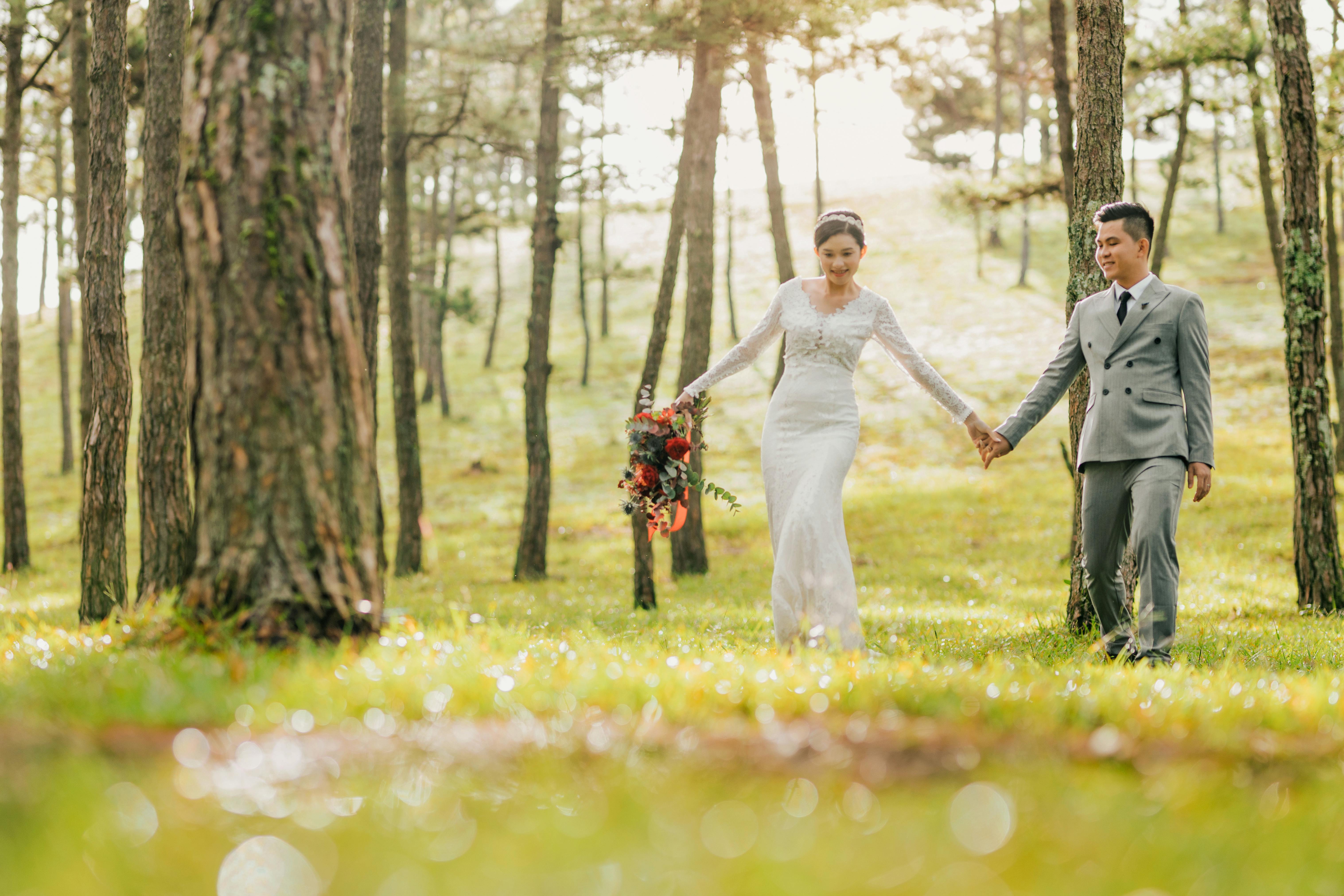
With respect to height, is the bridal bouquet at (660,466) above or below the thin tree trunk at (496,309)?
below

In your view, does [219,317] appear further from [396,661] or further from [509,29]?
[509,29]

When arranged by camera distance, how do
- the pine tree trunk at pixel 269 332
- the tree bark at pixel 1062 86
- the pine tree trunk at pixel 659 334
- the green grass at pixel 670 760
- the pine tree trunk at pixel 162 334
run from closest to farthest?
the green grass at pixel 670 760 → the pine tree trunk at pixel 269 332 → the pine tree trunk at pixel 162 334 → the pine tree trunk at pixel 659 334 → the tree bark at pixel 1062 86

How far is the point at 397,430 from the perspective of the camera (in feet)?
58.6

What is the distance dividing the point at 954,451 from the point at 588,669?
27382 millimetres

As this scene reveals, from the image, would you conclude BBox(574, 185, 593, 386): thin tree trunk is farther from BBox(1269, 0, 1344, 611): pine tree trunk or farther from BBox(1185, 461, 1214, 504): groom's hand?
BBox(1185, 461, 1214, 504): groom's hand

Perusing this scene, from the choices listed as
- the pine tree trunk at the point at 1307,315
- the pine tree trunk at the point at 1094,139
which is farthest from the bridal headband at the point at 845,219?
the pine tree trunk at the point at 1307,315

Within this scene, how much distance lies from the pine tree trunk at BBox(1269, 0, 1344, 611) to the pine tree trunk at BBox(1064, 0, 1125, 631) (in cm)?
344

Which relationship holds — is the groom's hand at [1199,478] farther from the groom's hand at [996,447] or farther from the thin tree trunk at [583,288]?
the thin tree trunk at [583,288]

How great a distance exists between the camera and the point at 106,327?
34.1 feet

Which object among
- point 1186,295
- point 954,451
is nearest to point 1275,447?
point 954,451

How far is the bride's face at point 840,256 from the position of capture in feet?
22.4

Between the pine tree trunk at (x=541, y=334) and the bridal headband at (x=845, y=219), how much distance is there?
9565 millimetres

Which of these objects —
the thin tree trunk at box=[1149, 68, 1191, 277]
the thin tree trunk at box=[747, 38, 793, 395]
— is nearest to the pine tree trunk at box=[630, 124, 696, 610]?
the thin tree trunk at box=[747, 38, 793, 395]

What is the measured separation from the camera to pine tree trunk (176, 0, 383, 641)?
4355 mm
